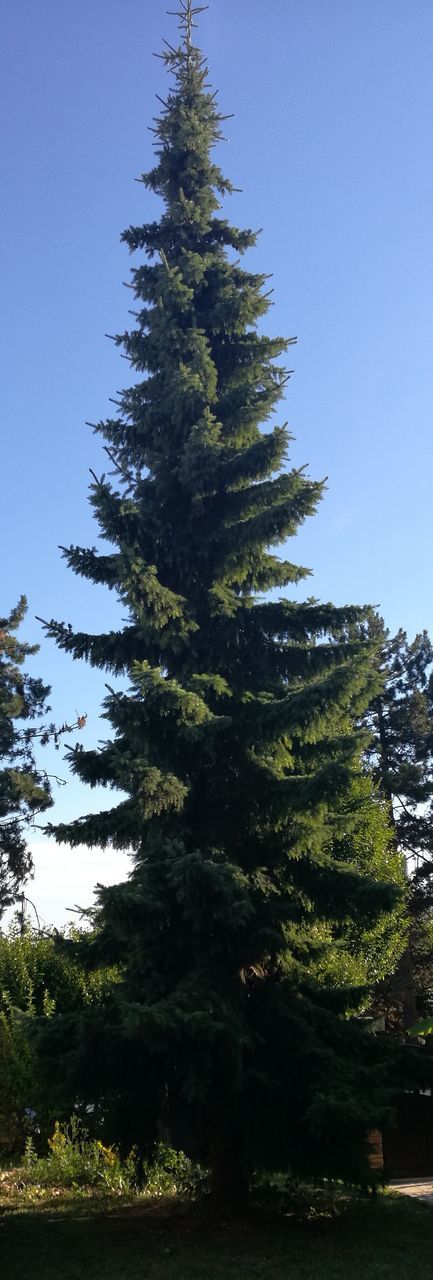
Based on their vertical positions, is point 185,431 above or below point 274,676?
above

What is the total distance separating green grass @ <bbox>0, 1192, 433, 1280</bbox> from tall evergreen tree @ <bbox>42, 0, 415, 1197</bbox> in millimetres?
851

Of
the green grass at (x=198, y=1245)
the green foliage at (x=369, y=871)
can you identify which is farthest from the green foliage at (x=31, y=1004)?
the green foliage at (x=369, y=871)

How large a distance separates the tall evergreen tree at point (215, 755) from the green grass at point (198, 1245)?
0.85 m

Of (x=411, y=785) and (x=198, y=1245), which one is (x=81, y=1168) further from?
(x=411, y=785)

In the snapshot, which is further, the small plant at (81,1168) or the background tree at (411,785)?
the background tree at (411,785)

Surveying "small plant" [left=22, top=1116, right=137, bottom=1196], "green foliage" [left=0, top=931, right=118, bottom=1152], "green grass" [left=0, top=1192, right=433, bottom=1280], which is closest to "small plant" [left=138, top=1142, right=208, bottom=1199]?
"small plant" [left=22, top=1116, right=137, bottom=1196]

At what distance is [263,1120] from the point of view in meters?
10.5

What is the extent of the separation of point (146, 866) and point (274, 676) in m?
3.60

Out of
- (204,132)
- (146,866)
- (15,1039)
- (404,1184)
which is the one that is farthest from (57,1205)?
(204,132)

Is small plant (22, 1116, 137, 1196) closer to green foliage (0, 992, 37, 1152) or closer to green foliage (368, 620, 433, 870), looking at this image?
green foliage (0, 992, 37, 1152)

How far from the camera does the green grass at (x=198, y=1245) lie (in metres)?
9.39

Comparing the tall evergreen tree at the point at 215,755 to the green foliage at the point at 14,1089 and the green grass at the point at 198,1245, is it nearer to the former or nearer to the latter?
the green grass at the point at 198,1245

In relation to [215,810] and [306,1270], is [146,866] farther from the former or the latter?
[306,1270]

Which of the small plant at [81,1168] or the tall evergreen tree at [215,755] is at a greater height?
the tall evergreen tree at [215,755]
